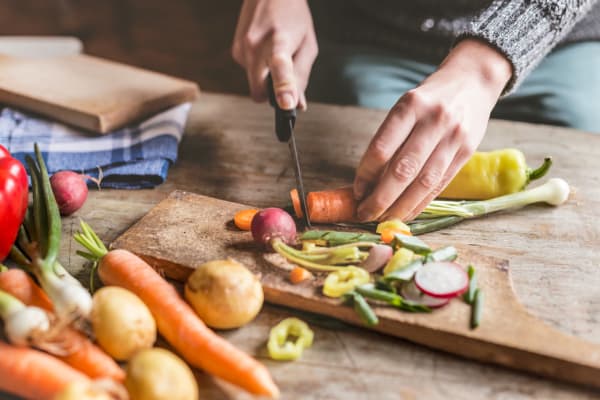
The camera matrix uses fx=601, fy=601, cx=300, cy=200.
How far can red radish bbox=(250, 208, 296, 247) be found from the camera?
1.24m

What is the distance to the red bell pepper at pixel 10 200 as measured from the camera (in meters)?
1.19

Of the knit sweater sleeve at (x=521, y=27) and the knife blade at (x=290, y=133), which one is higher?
the knit sweater sleeve at (x=521, y=27)

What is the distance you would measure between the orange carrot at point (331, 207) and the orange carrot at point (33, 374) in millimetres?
625

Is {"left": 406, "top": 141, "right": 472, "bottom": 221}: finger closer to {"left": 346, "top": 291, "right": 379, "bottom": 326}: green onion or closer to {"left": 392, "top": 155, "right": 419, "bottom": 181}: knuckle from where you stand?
{"left": 392, "top": 155, "right": 419, "bottom": 181}: knuckle

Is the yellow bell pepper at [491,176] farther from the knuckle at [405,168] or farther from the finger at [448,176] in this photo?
the knuckle at [405,168]

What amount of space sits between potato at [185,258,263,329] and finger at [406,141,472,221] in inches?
17.7

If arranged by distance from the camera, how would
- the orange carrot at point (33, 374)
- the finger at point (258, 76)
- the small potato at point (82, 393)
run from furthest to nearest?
the finger at point (258, 76)
the orange carrot at point (33, 374)
the small potato at point (82, 393)

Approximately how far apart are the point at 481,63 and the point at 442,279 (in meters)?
0.59

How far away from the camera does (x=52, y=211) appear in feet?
4.07

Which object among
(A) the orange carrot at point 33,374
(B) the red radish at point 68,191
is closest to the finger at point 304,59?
(B) the red radish at point 68,191

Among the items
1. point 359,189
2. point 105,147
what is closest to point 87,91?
point 105,147

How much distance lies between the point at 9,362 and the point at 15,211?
37 cm

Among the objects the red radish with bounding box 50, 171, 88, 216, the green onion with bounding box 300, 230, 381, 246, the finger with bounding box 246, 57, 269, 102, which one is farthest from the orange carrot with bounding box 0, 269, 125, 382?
the finger with bounding box 246, 57, 269, 102

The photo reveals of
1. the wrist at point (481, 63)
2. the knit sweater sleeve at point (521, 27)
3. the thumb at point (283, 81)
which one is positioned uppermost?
the knit sweater sleeve at point (521, 27)
